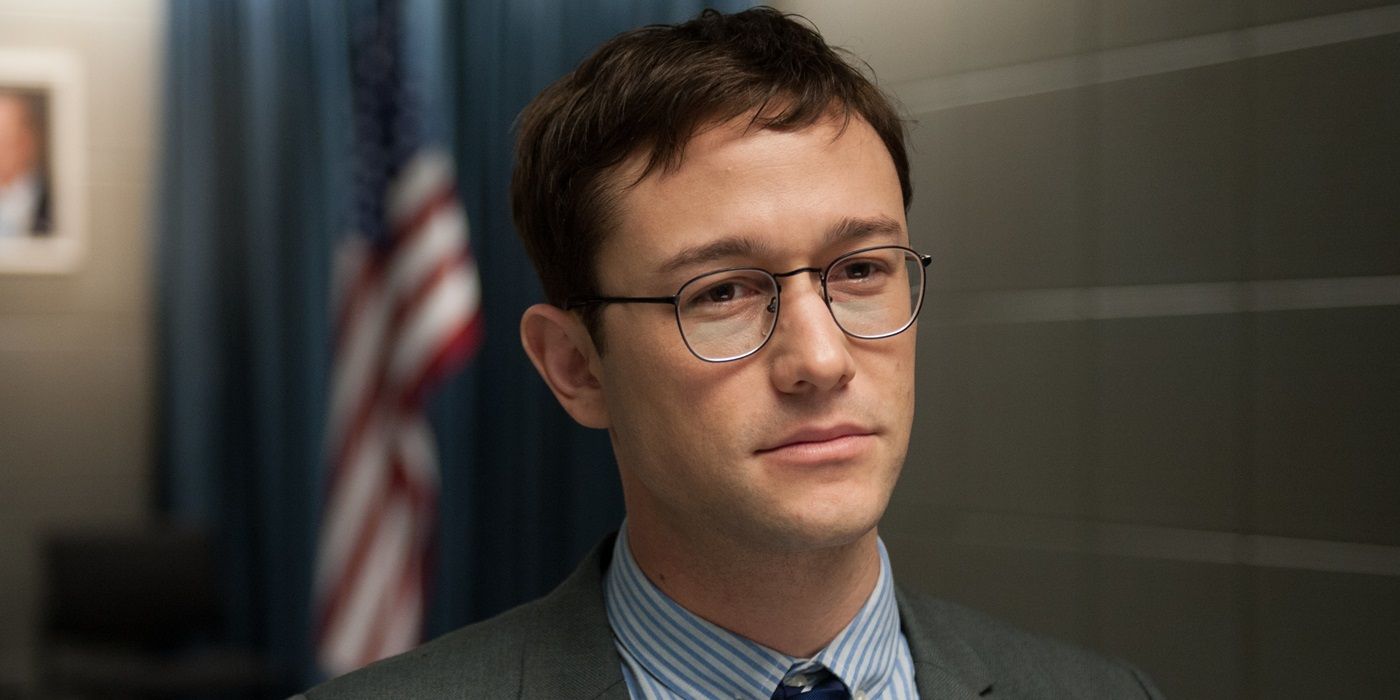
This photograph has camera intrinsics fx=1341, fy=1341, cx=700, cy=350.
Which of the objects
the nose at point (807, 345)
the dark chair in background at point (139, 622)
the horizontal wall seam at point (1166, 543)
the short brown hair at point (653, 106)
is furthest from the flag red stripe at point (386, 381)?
the nose at point (807, 345)

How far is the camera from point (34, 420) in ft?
9.65

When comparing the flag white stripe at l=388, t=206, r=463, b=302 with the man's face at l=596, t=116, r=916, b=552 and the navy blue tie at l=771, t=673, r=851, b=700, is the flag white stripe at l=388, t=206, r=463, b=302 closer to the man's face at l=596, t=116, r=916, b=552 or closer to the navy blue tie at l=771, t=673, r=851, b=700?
the man's face at l=596, t=116, r=916, b=552

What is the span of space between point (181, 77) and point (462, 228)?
70 cm

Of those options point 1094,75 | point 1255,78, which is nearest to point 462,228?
point 1094,75

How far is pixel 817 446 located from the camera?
1341 millimetres

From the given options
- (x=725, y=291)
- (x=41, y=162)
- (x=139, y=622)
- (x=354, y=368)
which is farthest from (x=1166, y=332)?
(x=41, y=162)

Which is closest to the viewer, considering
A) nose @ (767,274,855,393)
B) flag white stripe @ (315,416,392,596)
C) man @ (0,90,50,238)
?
nose @ (767,274,855,393)

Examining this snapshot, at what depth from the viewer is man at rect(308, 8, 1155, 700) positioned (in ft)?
4.42

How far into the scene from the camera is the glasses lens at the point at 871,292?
4.55 feet

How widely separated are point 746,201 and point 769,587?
405 millimetres

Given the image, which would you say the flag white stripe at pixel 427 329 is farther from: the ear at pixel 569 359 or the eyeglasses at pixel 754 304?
the eyeglasses at pixel 754 304

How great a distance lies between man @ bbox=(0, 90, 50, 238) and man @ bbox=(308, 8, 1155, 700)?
6.13ft

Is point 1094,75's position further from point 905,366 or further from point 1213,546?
point 905,366

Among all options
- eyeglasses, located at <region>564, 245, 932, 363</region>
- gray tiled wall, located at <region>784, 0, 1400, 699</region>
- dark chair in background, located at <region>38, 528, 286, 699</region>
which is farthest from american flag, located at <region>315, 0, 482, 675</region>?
eyeglasses, located at <region>564, 245, 932, 363</region>
